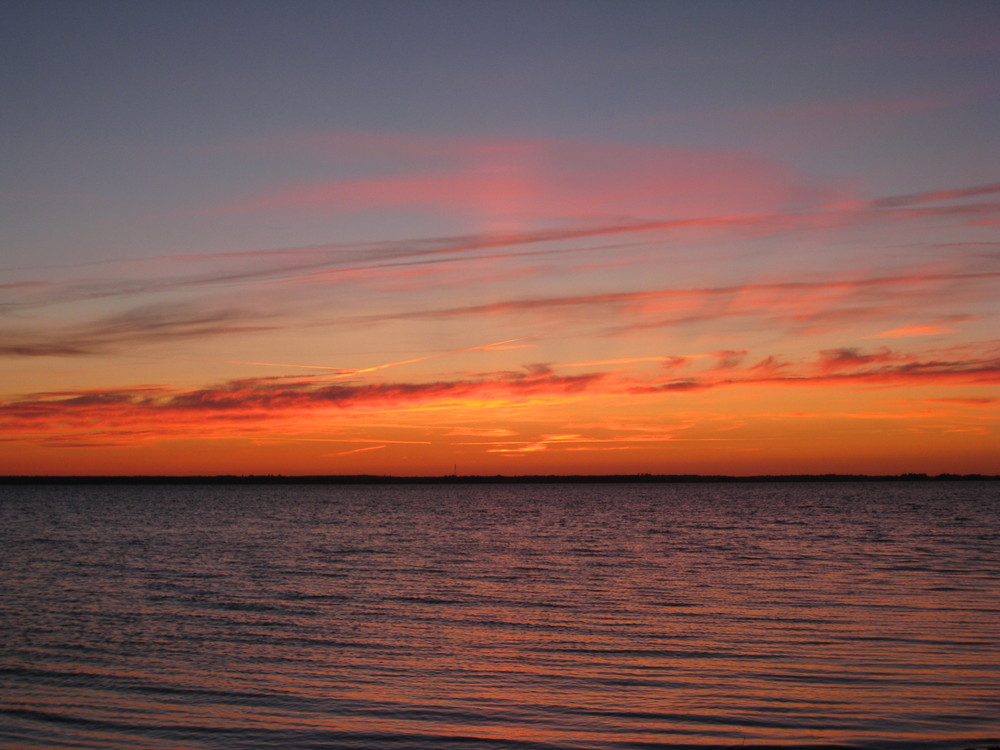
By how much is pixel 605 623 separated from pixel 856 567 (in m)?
18.9

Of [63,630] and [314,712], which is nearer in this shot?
[314,712]

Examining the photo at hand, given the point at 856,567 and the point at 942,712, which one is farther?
the point at 856,567

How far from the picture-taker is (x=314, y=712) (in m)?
15.7

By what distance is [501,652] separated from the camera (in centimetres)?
2025

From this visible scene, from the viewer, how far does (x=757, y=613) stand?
2567cm

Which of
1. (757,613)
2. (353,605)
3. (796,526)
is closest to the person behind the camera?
(757,613)

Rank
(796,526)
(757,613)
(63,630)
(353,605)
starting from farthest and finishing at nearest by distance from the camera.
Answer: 1. (796,526)
2. (353,605)
3. (757,613)
4. (63,630)

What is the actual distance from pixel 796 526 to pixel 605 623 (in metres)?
51.3

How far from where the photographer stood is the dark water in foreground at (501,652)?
14.6m

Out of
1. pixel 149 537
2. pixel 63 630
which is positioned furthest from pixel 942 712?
pixel 149 537

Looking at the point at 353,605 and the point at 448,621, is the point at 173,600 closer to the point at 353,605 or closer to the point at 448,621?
the point at 353,605

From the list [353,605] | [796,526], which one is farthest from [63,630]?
[796,526]

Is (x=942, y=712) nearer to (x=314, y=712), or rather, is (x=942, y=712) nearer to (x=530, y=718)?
(x=530, y=718)

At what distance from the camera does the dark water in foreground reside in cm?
1462
